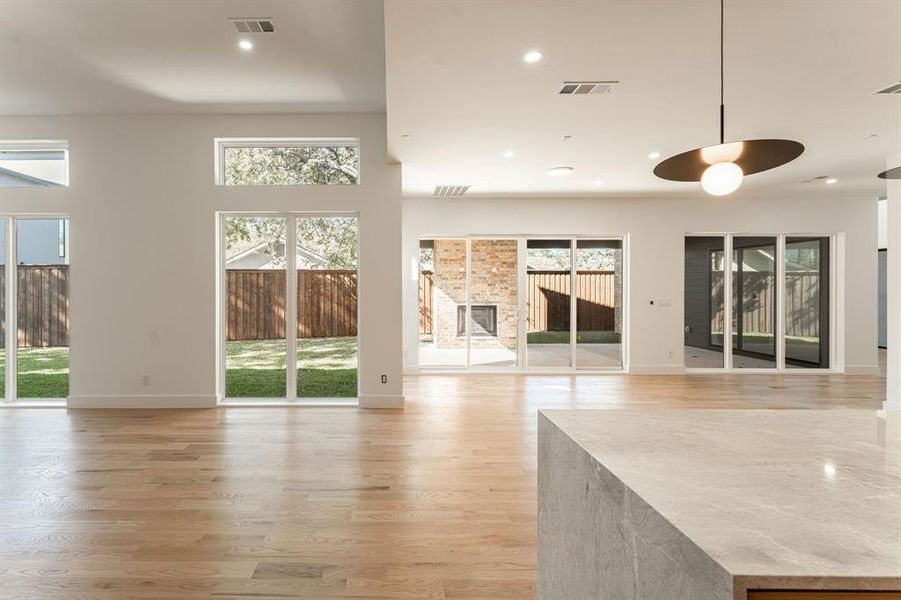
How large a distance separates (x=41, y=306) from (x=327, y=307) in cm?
356

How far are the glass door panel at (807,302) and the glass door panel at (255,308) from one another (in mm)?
8236

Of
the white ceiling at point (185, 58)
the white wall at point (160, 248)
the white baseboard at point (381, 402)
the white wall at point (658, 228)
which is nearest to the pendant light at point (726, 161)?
the white ceiling at point (185, 58)

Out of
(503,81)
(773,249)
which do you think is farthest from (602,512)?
(773,249)

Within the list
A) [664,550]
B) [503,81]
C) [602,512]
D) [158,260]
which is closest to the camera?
[664,550]

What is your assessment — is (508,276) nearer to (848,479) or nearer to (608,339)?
(608,339)

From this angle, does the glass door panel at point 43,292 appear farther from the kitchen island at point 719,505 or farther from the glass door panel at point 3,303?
the kitchen island at point 719,505

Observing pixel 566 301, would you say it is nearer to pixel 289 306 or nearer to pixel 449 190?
pixel 449 190

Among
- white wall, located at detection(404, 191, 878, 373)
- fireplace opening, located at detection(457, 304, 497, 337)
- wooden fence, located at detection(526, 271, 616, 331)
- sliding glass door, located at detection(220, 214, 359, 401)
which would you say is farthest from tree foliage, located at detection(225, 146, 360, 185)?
wooden fence, located at detection(526, 271, 616, 331)

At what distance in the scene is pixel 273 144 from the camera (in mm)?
6457

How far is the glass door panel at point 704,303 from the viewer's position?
8.87 meters

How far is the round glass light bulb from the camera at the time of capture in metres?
2.33

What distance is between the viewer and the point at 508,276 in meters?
8.98

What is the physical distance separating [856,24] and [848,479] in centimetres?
327

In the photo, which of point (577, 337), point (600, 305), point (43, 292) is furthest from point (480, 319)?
point (43, 292)
